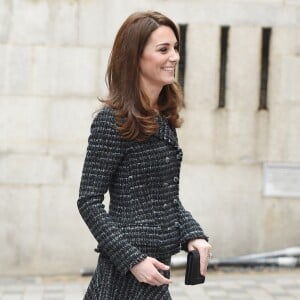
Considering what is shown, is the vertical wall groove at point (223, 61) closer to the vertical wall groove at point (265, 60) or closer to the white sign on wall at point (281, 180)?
the vertical wall groove at point (265, 60)

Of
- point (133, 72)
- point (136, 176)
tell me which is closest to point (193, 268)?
point (136, 176)

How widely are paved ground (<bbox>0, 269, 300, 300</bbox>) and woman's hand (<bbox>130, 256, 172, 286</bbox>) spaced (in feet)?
→ 13.0

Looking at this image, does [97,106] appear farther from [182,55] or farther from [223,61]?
[223,61]

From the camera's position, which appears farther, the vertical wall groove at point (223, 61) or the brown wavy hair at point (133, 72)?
the vertical wall groove at point (223, 61)

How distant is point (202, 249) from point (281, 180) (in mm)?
4791

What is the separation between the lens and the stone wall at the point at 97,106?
288 inches

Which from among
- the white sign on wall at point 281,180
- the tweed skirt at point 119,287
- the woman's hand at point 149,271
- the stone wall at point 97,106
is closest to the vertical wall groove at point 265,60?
the stone wall at point 97,106

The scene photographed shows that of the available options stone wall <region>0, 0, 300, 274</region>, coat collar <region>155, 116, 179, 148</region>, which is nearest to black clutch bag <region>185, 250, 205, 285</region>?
coat collar <region>155, 116, 179, 148</region>

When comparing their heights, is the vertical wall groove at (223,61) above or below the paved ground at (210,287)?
above

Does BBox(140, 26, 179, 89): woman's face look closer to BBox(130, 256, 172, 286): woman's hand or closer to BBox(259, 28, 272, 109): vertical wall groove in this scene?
BBox(130, 256, 172, 286): woman's hand

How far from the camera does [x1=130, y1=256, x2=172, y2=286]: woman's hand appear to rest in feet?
8.82

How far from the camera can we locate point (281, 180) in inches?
298

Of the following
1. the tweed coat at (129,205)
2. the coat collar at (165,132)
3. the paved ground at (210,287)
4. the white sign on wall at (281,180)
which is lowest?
the paved ground at (210,287)

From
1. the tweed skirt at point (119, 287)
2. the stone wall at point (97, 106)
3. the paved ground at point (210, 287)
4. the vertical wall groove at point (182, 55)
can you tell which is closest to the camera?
the tweed skirt at point (119, 287)
